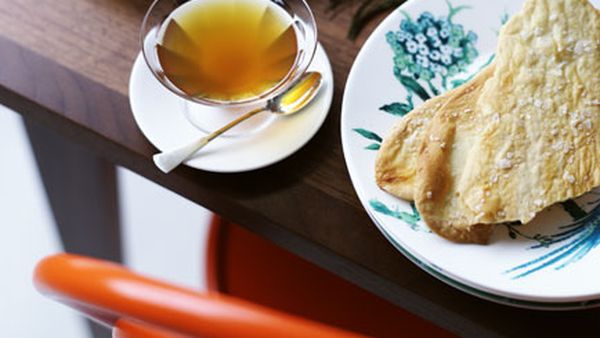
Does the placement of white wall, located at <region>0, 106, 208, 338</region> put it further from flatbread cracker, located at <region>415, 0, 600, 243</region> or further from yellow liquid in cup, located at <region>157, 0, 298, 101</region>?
flatbread cracker, located at <region>415, 0, 600, 243</region>

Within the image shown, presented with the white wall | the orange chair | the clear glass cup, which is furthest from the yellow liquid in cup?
the white wall

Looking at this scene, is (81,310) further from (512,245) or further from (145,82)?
(512,245)

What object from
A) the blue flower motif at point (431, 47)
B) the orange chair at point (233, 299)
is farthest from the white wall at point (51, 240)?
the blue flower motif at point (431, 47)

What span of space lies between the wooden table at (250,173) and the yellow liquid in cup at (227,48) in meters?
0.06

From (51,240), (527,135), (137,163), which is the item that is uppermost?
(527,135)

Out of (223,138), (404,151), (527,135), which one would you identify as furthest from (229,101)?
(527,135)

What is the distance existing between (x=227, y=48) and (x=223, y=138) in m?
0.10

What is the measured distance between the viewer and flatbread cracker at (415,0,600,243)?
76cm

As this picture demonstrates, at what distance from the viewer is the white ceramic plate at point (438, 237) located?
74cm

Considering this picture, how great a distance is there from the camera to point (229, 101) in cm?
86

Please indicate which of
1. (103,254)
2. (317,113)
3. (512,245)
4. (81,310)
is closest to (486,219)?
(512,245)

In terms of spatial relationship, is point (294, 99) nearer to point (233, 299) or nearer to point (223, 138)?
point (223, 138)

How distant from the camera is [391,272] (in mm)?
806

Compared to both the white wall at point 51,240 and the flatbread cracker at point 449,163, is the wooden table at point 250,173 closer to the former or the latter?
the flatbread cracker at point 449,163
